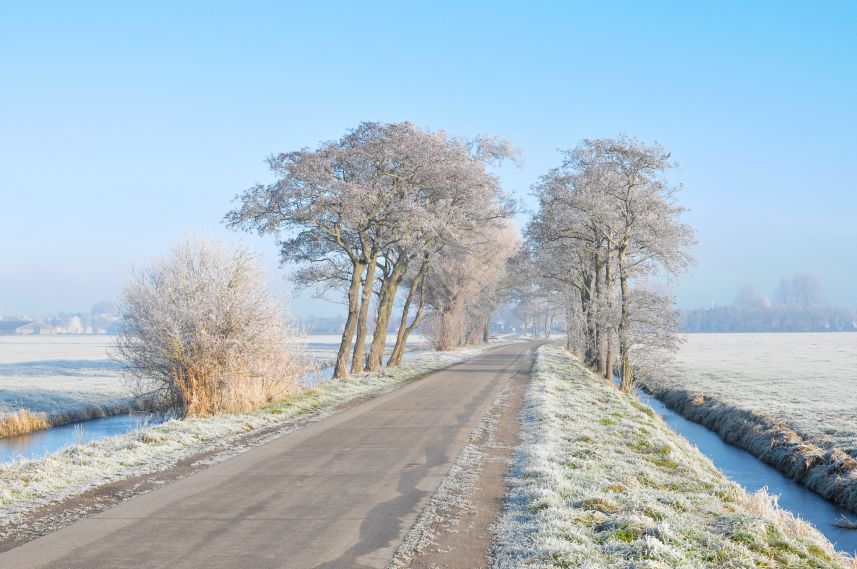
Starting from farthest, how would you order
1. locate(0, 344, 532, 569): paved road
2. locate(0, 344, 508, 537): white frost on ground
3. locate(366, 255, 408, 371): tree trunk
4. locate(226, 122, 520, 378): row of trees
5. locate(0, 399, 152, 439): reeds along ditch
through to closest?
locate(366, 255, 408, 371): tree trunk < locate(226, 122, 520, 378): row of trees < locate(0, 399, 152, 439): reeds along ditch < locate(0, 344, 508, 537): white frost on ground < locate(0, 344, 532, 569): paved road

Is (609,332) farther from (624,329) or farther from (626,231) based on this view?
(626,231)

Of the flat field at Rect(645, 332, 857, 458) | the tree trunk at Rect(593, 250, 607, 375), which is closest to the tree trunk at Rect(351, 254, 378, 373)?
the tree trunk at Rect(593, 250, 607, 375)

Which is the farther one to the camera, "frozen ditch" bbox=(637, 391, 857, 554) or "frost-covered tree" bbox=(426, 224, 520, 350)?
"frost-covered tree" bbox=(426, 224, 520, 350)

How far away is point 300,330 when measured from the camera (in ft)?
74.0

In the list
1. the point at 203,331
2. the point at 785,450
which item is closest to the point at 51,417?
the point at 203,331

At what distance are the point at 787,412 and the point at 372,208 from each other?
18805 mm

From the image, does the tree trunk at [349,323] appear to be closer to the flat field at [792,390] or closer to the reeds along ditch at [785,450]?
the reeds along ditch at [785,450]

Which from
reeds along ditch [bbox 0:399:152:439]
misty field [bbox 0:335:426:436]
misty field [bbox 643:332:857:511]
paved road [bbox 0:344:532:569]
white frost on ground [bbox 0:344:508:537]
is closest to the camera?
paved road [bbox 0:344:532:569]

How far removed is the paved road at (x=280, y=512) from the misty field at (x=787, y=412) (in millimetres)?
10043

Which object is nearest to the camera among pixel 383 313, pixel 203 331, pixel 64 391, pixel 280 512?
pixel 280 512

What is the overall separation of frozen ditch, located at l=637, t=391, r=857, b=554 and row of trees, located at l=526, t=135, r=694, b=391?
559cm

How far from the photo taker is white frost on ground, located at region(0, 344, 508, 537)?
935 centimetres

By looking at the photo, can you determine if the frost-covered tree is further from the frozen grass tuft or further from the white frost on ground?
the white frost on ground

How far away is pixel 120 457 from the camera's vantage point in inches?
463
